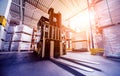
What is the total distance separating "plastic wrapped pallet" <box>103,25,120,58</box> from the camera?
12.6 ft

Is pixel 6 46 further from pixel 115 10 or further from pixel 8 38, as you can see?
pixel 115 10

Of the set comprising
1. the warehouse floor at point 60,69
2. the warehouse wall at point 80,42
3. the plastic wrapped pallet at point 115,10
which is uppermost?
the plastic wrapped pallet at point 115,10

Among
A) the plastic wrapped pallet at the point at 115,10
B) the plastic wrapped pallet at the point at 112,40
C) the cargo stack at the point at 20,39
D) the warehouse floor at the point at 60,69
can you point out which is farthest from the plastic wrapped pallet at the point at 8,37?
the plastic wrapped pallet at the point at 115,10

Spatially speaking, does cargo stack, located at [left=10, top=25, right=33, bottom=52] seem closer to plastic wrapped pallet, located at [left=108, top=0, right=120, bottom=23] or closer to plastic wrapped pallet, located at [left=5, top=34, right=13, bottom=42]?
plastic wrapped pallet, located at [left=5, top=34, right=13, bottom=42]

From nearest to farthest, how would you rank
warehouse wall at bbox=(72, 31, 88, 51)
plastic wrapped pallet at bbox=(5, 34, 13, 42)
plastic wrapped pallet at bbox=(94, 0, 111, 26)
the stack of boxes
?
plastic wrapped pallet at bbox=(94, 0, 111, 26) < warehouse wall at bbox=(72, 31, 88, 51) < the stack of boxes < plastic wrapped pallet at bbox=(5, 34, 13, 42)

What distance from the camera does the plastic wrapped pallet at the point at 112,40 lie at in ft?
12.6

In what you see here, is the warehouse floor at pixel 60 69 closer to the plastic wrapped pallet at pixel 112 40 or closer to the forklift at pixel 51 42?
the forklift at pixel 51 42

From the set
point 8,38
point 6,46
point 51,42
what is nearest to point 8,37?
point 8,38

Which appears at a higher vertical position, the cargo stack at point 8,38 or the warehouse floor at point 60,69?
the cargo stack at point 8,38

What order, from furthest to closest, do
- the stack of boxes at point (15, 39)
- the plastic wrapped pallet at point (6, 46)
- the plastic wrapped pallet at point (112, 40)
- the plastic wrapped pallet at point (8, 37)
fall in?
the plastic wrapped pallet at point (8, 37) → the stack of boxes at point (15, 39) → the plastic wrapped pallet at point (6, 46) → the plastic wrapped pallet at point (112, 40)

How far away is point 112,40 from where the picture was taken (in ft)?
13.5

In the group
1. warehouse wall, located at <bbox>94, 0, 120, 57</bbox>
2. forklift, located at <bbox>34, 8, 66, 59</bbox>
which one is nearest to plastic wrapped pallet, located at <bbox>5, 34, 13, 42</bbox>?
forklift, located at <bbox>34, 8, 66, 59</bbox>

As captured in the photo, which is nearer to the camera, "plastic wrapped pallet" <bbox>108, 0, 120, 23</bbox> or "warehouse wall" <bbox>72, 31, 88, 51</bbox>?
"plastic wrapped pallet" <bbox>108, 0, 120, 23</bbox>

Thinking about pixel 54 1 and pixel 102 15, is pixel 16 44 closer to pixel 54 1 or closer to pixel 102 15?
pixel 54 1
